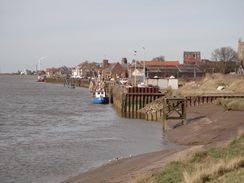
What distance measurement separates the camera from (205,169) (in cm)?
1461

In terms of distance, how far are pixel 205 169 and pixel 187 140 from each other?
14.6 metres

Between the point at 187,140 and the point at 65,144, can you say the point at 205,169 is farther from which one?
the point at 65,144

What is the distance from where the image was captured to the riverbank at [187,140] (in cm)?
1945

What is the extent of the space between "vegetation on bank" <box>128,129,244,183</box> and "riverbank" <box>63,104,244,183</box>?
1242 mm

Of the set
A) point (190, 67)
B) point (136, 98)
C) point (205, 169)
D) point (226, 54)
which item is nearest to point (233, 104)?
point (136, 98)

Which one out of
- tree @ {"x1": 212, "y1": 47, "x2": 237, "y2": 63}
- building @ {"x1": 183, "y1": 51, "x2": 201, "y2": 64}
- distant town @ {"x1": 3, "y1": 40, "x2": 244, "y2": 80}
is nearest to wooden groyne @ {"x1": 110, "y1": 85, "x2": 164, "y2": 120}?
distant town @ {"x1": 3, "y1": 40, "x2": 244, "y2": 80}

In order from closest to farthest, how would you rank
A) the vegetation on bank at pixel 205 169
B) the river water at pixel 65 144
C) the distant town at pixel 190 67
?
1. the vegetation on bank at pixel 205 169
2. the river water at pixel 65 144
3. the distant town at pixel 190 67

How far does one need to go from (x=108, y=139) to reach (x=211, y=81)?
42380 mm

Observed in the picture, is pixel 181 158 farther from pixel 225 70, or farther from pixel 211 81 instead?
pixel 225 70

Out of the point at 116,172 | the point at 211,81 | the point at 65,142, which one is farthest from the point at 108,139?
the point at 211,81

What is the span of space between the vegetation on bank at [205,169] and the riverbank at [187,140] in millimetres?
1242

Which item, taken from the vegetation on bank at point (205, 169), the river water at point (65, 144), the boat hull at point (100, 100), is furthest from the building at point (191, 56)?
the vegetation on bank at point (205, 169)

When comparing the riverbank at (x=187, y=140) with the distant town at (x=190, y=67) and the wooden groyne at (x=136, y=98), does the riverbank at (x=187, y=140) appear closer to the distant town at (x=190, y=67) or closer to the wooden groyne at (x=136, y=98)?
the wooden groyne at (x=136, y=98)

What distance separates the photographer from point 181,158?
1828 cm
